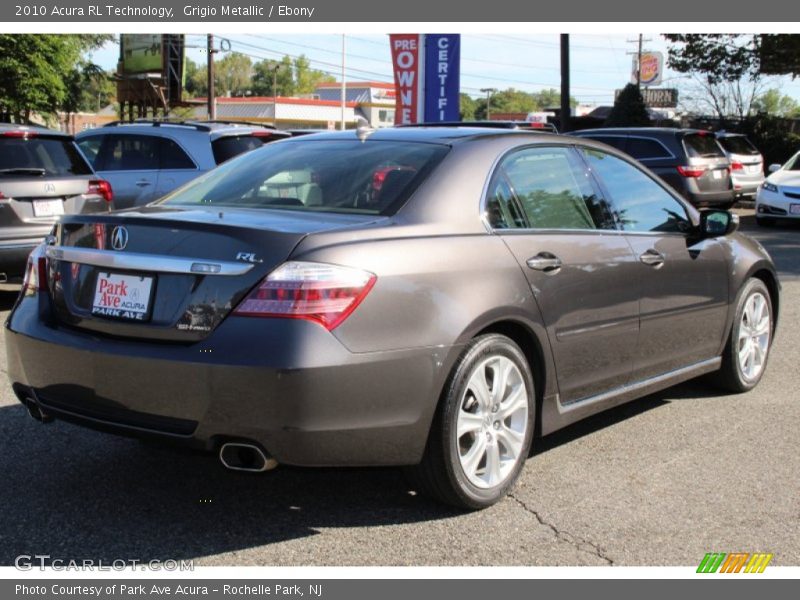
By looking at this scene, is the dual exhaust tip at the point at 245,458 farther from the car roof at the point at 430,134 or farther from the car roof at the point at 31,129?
the car roof at the point at 31,129

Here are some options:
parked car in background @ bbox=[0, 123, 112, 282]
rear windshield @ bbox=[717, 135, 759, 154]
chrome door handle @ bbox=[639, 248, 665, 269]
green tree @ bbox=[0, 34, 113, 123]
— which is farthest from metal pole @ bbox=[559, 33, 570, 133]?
chrome door handle @ bbox=[639, 248, 665, 269]

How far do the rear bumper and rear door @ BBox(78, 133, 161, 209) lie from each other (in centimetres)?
799

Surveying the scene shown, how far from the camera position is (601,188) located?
5.14m

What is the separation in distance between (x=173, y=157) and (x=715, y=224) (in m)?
7.55

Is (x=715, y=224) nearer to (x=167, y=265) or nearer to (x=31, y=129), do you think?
(x=167, y=265)

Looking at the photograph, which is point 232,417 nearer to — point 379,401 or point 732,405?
point 379,401

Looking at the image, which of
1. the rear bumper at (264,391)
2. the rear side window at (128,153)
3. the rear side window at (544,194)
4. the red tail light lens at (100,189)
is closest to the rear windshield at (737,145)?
the rear side window at (128,153)

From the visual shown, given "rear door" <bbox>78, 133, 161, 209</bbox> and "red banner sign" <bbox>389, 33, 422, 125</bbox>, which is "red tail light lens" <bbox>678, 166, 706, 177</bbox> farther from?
"rear door" <bbox>78, 133, 161, 209</bbox>

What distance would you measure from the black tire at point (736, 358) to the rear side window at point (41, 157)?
5996 mm

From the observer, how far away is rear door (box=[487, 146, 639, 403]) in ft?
14.5

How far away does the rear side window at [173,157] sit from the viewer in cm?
1167

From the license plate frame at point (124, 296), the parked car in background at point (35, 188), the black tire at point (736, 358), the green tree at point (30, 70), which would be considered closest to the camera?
the license plate frame at point (124, 296)
